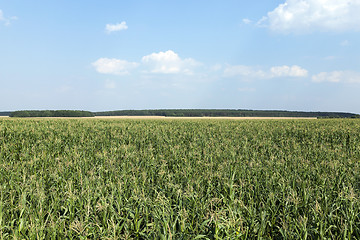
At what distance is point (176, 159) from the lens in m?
7.96

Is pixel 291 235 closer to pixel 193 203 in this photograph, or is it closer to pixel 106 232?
pixel 193 203

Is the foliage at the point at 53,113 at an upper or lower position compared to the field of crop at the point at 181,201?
upper

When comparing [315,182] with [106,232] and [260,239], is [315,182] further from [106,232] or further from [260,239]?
[106,232]

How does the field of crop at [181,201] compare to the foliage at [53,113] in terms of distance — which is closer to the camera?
the field of crop at [181,201]

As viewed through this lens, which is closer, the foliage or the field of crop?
the field of crop

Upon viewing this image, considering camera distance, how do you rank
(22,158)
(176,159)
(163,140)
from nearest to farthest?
(176,159)
(22,158)
(163,140)

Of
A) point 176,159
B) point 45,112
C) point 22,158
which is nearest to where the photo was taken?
point 176,159

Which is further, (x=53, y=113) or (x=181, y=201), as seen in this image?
(x=53, y=113)

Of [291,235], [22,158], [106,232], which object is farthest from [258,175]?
[22,158]

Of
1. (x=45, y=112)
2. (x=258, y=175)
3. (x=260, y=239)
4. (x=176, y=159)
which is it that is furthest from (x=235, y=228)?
(x=45, y=112)

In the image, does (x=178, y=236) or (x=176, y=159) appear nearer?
(x=178, y=236)

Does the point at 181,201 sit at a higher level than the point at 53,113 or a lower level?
lower

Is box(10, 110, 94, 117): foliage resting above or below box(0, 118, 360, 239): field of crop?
above

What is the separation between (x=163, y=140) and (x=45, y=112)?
97.3 metres
